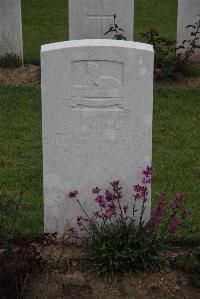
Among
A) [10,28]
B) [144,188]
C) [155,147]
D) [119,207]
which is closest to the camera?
[144,188]

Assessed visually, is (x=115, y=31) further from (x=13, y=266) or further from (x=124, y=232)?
(x=13, y=266)

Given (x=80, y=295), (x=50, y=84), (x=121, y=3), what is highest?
(x=121, y=3)

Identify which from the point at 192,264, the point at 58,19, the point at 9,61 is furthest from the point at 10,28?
the point at 192,264

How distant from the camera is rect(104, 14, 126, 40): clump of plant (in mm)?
9969

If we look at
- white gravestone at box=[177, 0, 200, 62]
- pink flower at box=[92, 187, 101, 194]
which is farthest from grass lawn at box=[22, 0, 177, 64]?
pink flower at box=[92, 187, 101, 194]

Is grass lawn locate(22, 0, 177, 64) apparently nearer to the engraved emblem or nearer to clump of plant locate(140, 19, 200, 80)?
clump of plant locate(140, 19, 200, 80)

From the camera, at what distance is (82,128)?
4.87 meters

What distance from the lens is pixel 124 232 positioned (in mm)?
4855

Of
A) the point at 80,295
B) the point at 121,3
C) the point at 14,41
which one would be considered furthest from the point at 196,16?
the point at 80,295

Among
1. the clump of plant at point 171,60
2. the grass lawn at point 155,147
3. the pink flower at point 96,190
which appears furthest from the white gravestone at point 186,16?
the pink flower at point 96,190

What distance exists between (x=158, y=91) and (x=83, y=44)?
16.3 feet

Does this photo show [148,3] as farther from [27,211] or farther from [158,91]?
[27,211]

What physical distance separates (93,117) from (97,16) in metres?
6.04

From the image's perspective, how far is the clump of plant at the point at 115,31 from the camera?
392 inches
